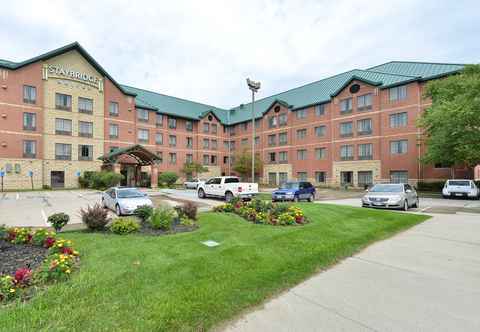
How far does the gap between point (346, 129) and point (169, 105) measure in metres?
32.0

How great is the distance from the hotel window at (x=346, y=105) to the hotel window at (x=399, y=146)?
7.79 m

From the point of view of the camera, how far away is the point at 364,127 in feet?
119

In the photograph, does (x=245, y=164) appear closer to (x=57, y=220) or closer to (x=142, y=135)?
(x=142, y=135)

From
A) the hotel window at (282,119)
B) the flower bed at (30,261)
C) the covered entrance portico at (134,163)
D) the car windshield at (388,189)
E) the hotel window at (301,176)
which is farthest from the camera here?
the hotel window at (282,119)

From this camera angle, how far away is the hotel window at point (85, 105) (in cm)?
3522

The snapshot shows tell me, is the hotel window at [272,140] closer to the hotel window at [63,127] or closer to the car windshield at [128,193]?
the hotel window at [63,127]

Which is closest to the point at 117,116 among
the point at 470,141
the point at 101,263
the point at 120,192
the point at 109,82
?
the point at 109,82

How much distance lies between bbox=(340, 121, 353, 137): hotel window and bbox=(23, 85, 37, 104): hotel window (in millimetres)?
41993

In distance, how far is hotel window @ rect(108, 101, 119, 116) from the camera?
37969mm

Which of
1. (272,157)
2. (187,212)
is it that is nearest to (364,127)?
(272,157)

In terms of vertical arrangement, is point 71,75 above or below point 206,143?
above

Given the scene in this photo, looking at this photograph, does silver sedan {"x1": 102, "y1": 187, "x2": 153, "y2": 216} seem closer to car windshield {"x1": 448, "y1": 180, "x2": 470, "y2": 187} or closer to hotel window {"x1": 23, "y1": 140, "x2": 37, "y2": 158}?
hotel window {"x1": 23, "y1": 140, "x2": 37, "y2": 158}

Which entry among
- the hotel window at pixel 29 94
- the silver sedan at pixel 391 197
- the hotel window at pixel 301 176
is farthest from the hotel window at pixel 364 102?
the hotel window at pixel 29 94

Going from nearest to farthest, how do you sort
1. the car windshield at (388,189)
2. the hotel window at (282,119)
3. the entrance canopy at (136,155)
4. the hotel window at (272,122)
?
the car windshield at (388,189), the entrance canopy at (136,155), the hotel window at (282,119), the hotel window at (272,122)
